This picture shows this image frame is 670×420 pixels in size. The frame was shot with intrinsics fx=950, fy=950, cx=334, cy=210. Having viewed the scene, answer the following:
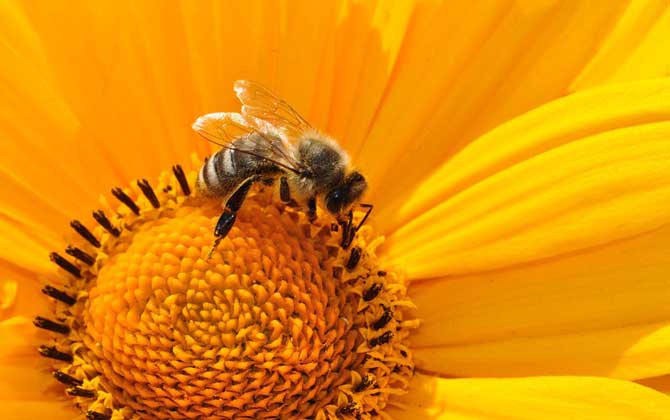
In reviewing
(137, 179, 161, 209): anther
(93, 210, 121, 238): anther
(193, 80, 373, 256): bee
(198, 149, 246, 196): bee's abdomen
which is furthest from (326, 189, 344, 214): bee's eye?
(93, 210, 121, 238): anther

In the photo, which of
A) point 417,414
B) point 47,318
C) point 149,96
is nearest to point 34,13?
point 149,96

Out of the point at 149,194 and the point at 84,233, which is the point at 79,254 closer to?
the point at 84,233

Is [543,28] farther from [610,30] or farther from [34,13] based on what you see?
[34,13]

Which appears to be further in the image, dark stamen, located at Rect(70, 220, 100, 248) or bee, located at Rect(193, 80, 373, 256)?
dark stamen, located at Rect(70, 220, 100, 248)

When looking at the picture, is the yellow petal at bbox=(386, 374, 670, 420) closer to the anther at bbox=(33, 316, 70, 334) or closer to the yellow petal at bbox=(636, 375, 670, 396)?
the yellow petal at bbox=(636, 375, 670, 396)

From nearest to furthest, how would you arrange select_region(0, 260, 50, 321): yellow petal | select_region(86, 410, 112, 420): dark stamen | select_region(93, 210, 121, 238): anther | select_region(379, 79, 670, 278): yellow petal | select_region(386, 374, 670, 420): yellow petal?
select_region(386, 374, 670, 420): yellow petal, select_region(379, 79, 670, 278): yellow petal, select_region(86, 410, 112, 420): dark stamen, select_region(0, 260, 50, 321): yellow petal, select_region(93, 210, 121, 238): anther
